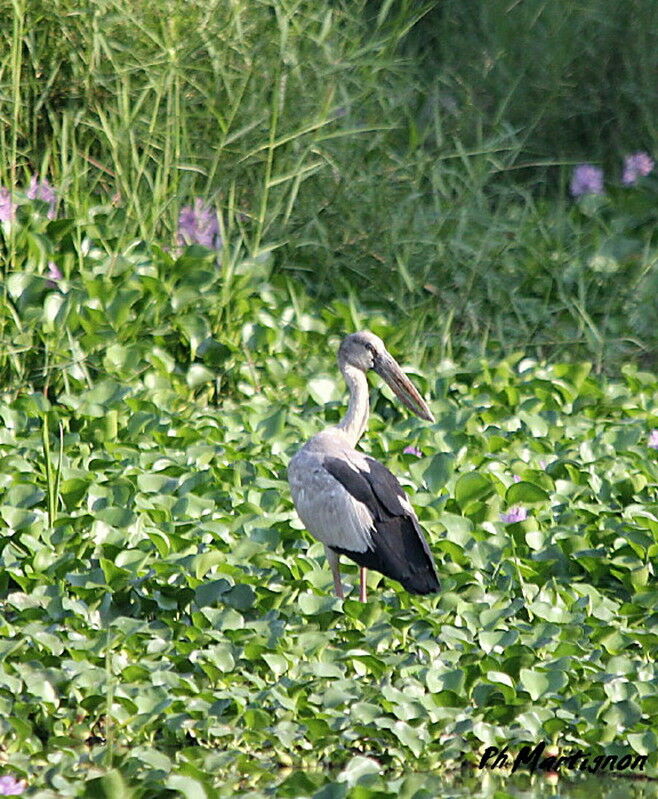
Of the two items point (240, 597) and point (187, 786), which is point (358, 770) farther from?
point (240, 597)

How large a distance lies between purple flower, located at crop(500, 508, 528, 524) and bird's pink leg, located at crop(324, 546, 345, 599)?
584mm

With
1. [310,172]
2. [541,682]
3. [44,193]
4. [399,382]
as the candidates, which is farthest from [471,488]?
[44,193]

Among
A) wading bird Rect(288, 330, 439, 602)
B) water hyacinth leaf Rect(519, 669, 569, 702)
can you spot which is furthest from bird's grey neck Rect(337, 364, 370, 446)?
water hyacinth leaf Rect(519, 669, 569, 702)

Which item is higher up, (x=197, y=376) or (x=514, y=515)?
(x=514, y=515)

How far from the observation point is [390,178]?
6266mm

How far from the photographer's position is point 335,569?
3.80 meters

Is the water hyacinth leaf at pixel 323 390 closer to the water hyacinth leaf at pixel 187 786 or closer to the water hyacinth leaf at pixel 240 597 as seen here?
the water hyacinth leaf at pixel 240 597

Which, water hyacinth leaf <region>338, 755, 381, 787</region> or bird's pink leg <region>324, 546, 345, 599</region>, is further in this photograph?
bird's pink leg <region>324, 546, 345, 599</region>

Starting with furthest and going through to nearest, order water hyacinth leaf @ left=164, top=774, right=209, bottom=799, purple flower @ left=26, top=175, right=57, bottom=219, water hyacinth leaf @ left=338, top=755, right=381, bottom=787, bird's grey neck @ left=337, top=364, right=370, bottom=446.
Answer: purple flower @ left=26, top=175, right=57, bottom=219 < bird's grey neck @ left=337, top=364, right=370, bottom=446 < water hyacinth leaf @ left=338, top=755, right=381, bottom=787 < water hyacinth leaf @ left=164, top=774, right=209, bottom=799

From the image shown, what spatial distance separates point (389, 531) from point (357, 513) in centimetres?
10

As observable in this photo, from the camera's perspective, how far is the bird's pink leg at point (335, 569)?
148 inches

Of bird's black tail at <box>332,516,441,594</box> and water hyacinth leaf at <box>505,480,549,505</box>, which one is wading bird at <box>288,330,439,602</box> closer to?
bird's black tail at <box>332,516,441,594</box>

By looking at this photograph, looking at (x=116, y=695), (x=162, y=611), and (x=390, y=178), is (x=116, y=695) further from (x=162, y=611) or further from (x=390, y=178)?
(x=390, y=178)

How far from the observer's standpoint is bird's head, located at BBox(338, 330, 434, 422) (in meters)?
4.30
